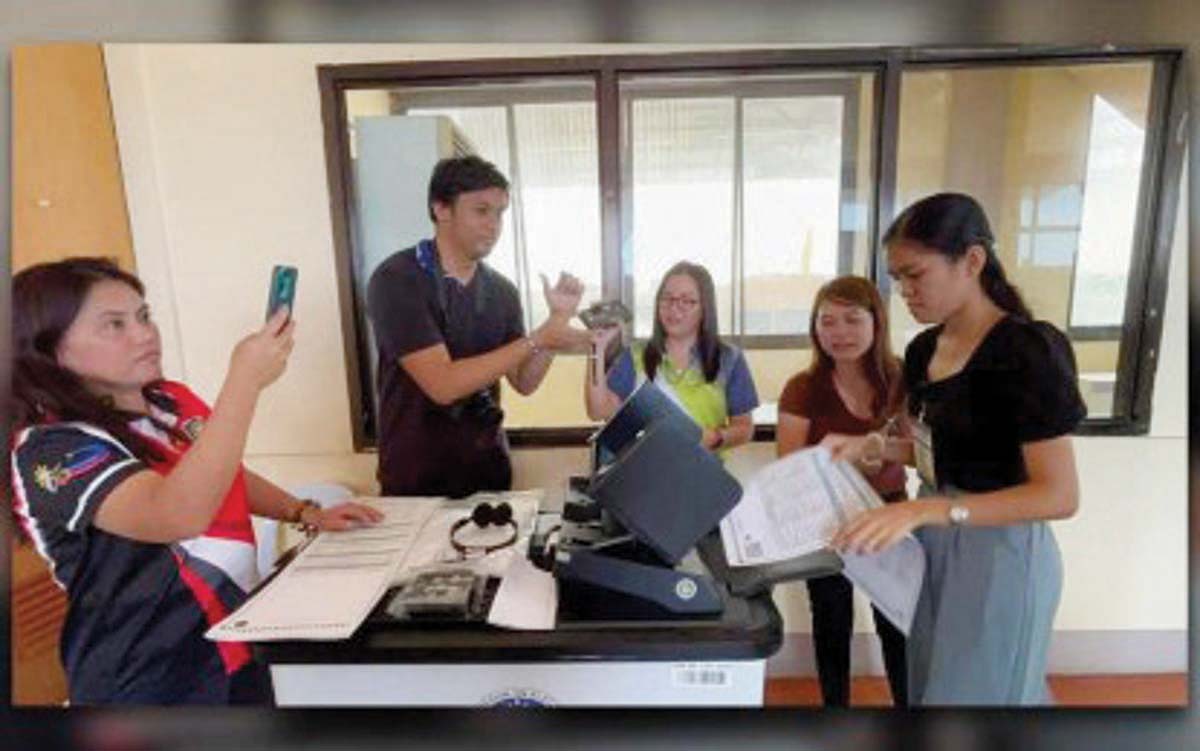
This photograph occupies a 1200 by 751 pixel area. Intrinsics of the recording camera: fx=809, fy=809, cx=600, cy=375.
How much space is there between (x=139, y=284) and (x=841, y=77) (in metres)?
0.96

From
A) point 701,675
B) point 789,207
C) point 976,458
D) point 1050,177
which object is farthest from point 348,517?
point 1050,177

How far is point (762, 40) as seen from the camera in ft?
3.65

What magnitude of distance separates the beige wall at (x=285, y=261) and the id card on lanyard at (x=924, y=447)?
178 millimetres

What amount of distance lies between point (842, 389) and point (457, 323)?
53 cm

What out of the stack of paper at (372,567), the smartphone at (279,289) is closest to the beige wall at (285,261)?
the smartphone at (279,289)

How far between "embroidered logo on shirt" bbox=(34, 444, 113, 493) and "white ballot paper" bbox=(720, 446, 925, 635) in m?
0.82

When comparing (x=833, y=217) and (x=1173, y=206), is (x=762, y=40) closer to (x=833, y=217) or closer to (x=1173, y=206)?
(x=833, y=217)

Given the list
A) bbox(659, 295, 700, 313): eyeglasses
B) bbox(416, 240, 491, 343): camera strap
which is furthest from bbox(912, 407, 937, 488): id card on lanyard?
bbox(416, 240, 491, 343): camera strap

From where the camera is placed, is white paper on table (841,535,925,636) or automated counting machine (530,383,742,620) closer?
automated counting machine (530,383,742,620)

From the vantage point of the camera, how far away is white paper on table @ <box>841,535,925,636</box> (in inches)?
42.8

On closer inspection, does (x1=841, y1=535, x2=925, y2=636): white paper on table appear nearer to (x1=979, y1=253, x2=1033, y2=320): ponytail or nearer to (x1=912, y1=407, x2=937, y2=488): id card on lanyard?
(x1=912, y1=407, x2=937, y2=488): id card on lanyard

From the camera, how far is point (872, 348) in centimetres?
108

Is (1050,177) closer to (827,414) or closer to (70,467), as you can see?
(827,414)

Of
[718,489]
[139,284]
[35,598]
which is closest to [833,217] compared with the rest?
[718,489]
